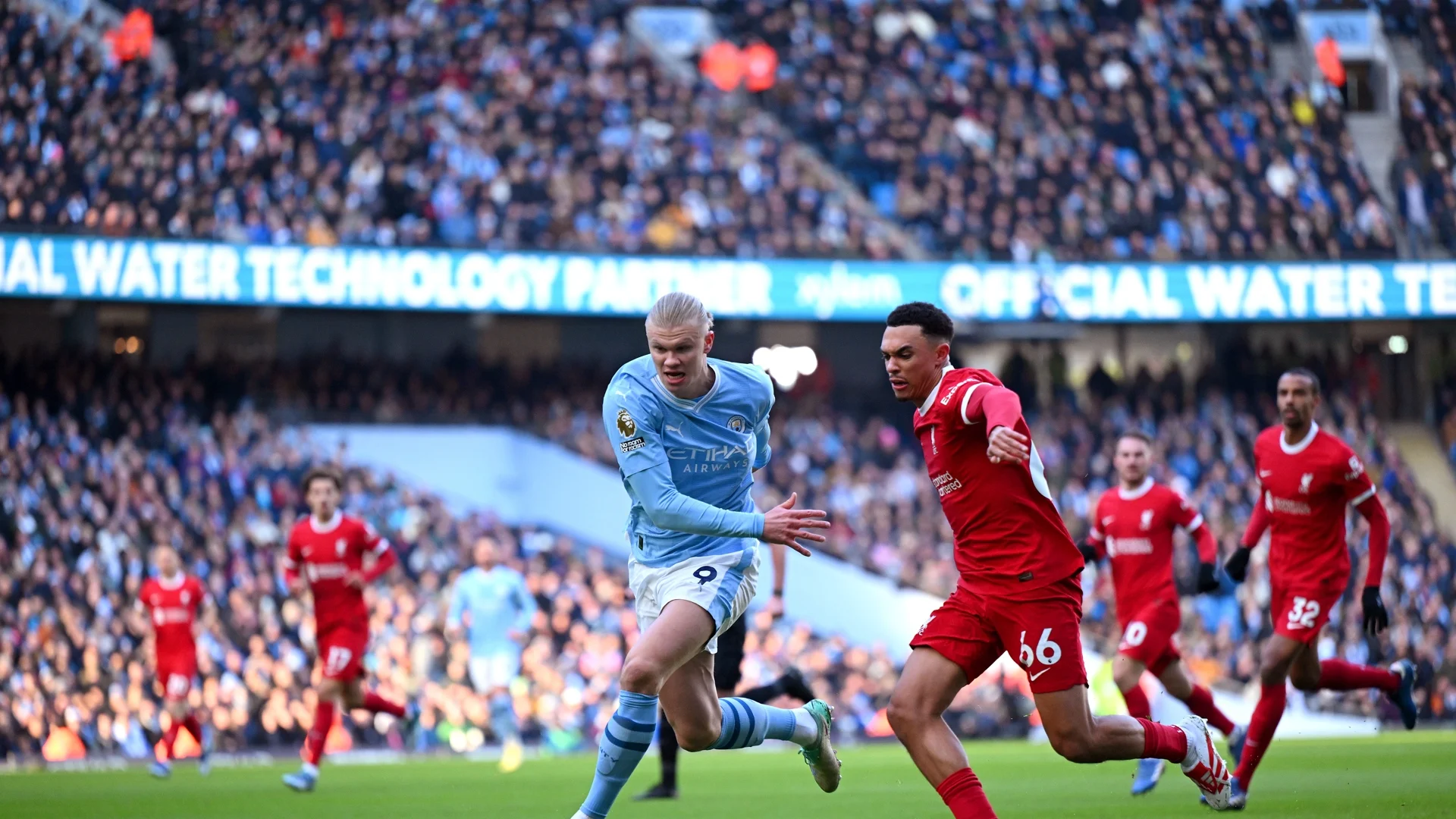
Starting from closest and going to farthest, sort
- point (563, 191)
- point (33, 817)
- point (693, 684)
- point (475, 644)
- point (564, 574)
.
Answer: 1. point (693, 684)
2. point (33, 817)
3. point (475, 644)
4. point (564, 574)
5. point (563, 191)

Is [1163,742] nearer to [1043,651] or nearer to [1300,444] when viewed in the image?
[1043,651]

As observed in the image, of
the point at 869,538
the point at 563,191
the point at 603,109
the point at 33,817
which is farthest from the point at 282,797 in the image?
the point at 603,109

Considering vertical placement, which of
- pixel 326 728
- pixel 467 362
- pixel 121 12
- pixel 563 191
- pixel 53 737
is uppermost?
pixel 121 12

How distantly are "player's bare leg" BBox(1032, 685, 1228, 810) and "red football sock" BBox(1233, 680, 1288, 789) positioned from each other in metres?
1.82

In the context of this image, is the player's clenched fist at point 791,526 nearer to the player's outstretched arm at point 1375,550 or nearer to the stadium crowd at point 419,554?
the player's outstretched arm at point 1375,550

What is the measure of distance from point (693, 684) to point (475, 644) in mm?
9864

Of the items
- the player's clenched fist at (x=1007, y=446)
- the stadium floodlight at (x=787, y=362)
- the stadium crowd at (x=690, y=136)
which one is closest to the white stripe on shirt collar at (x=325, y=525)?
the player's clenched fist at (x=1007, y=446)

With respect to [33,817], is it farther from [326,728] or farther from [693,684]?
[693,684]

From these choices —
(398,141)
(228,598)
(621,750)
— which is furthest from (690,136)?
(621,750)

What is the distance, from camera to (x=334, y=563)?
1331 centimetres

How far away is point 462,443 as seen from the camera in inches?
1116

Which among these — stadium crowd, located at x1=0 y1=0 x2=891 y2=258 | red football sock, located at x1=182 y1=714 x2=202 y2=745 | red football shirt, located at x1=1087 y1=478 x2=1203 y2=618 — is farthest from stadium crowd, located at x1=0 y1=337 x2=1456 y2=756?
red football shirt, located at x1=1087 y1=478 x2=1203 y2=618

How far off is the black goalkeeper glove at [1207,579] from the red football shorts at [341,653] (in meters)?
6.34

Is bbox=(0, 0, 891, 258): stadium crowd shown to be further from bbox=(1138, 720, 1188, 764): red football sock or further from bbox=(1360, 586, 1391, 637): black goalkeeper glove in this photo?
bbox=(1138, 720, 1188, 764): red football sock
